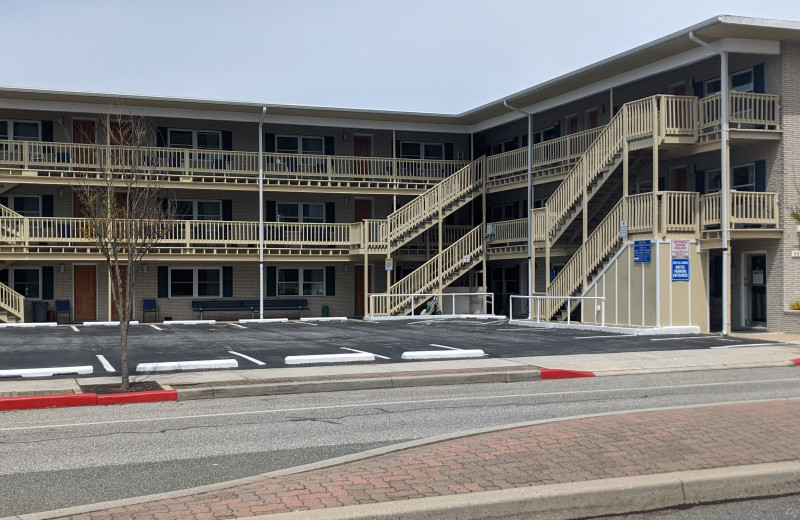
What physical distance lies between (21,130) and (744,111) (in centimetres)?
2689

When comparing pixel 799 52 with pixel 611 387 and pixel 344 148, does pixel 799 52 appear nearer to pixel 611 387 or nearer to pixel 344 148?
pixel 611 387

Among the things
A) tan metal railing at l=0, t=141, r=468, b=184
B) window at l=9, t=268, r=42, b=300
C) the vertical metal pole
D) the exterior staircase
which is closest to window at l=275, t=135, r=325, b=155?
tan metal railing at l=0, t=141, r=468, b=184

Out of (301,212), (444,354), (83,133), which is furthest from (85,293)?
(444,354)

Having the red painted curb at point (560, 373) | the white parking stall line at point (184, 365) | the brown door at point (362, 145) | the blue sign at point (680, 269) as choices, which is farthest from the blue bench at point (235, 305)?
the red painted curb at point (560, 373)

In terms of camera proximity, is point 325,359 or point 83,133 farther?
point 83,133

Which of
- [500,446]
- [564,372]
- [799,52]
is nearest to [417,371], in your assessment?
[564,372]

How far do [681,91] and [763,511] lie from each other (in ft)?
80.6

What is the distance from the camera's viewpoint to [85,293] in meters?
34.8

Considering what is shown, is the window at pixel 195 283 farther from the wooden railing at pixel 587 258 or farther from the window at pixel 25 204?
the wooden railing at pixel 587 258

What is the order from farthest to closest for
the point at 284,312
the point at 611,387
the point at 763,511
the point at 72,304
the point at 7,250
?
the point at 284,312, the point at 72,304, the point at 7,250, the point at 611,387, the point at 763,511

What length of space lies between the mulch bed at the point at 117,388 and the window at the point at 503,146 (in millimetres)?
27304

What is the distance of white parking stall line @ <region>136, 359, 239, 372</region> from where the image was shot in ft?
52.3

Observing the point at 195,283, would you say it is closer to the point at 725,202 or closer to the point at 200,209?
the point at 200,209

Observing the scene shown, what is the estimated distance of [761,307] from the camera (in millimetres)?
26000
